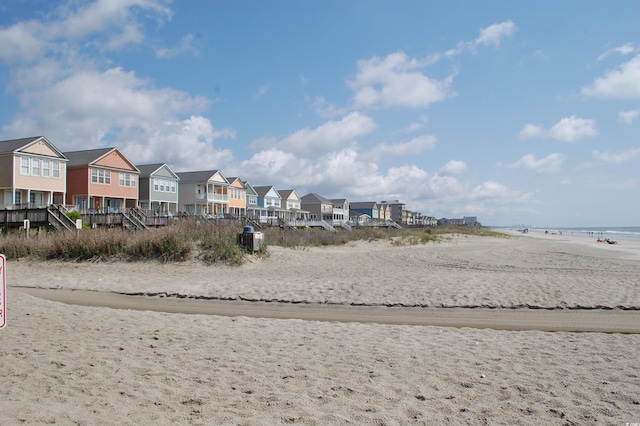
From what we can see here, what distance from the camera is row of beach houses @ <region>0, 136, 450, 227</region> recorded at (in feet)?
127

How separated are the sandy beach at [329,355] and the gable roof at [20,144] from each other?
1220 inches

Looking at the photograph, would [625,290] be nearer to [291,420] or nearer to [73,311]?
[291,420]

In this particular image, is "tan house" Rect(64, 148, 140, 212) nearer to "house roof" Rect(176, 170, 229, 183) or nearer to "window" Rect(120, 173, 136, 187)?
"window" Rect(120, 173, 136, 187)

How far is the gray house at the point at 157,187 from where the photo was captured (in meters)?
54.6

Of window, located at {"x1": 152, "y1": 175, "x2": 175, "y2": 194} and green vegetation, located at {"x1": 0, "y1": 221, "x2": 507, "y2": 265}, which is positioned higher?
window, located at {"x1": 152, "y1": 175, "x2": 175, "y2": 194}

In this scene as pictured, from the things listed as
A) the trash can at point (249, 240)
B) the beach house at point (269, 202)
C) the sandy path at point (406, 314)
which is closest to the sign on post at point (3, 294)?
the sandy path at point (406, 314)

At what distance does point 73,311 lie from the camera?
9.89 meters

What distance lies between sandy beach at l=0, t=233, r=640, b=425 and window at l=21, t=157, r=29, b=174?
1211 inches

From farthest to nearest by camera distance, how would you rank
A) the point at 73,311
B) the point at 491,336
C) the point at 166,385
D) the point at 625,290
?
the point at 625,290 < the point at 73,311 < the point at 491,336 < the point at 166,385

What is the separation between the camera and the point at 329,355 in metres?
6.62

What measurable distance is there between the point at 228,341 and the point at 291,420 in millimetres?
3306

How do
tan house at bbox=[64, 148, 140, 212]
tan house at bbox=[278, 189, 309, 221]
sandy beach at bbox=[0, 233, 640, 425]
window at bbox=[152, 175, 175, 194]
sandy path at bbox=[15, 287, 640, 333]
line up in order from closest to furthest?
sandy beach at bbox=[0, 233, 640, 425] → sandy path at bbox=[15, 287, 640, 333] → tan house at bbox=[64, 148, 140, 212] → window at bbox=[152, 175, 175, 194] → tan house at bbox=[278, 189, 309, 221]

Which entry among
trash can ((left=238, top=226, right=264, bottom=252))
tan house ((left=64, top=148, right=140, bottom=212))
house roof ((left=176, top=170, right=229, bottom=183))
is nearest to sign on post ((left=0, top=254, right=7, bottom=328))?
trash can ((left=238, top=226, right=264, bottom=252))

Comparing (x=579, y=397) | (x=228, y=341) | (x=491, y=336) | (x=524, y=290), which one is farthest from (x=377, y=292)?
(x=579, y=397)
